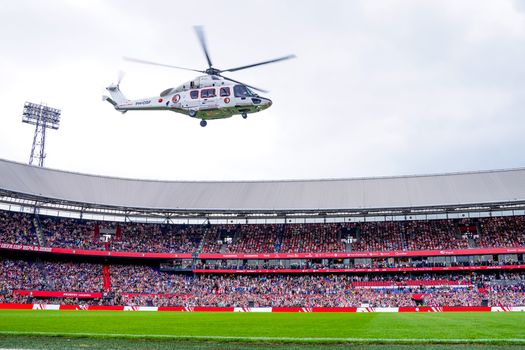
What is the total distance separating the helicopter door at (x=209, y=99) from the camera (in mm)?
25156

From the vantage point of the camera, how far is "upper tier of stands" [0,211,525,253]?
60656mm

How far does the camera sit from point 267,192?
7056 cm

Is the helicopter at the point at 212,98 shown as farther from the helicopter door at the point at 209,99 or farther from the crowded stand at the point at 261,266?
the crowded stand at the point at 261,266

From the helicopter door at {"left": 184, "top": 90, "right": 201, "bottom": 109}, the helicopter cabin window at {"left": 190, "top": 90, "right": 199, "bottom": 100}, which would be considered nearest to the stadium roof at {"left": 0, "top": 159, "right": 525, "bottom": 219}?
the helicopter door at {"left": 184, "top": 90, "right": 201, "bottom": 109}

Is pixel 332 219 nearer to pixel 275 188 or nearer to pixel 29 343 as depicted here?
pixel 275 188

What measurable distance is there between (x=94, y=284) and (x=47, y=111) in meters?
26.5

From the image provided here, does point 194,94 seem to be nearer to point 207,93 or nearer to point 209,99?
point 207,93

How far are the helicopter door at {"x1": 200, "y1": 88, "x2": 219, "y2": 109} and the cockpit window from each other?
1002 millimetres

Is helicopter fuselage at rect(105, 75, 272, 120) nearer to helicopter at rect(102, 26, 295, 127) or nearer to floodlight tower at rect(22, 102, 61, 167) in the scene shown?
helicopter at rect(102, 26, 295, 127)

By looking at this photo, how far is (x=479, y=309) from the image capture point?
4725 centimetres

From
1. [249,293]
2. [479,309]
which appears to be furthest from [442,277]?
[249,293]

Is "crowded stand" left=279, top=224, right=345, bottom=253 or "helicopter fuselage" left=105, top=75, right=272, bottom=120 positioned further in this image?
"crowded stand" left=279, top=224, right=345, bottom=253

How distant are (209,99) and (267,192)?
1803 inches

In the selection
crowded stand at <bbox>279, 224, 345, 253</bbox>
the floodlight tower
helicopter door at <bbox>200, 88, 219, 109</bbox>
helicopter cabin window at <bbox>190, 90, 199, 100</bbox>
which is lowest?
crowded stand at <bbox>279, 224, 345, 253</bbox>
